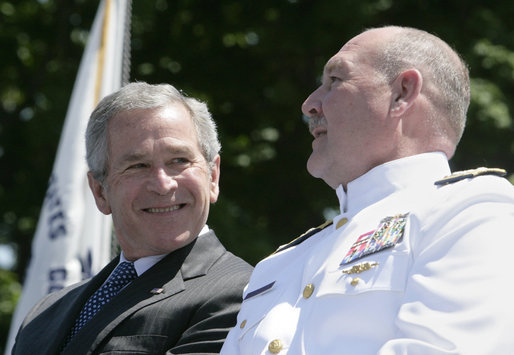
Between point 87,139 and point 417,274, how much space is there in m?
1.83

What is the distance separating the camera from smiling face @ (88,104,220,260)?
3416mm

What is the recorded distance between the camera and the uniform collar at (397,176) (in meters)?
2.57

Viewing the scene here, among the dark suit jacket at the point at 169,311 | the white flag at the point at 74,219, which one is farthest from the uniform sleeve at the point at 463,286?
the white flag at the point at 74,219

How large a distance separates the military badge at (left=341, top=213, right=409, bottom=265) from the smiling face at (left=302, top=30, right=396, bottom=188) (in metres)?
0.24

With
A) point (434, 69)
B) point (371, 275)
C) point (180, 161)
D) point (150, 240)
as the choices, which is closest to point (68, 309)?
point (150, 240)

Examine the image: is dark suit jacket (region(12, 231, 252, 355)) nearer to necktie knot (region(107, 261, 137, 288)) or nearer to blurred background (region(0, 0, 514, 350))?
necktie knot (region(107, 261, 137, 288))

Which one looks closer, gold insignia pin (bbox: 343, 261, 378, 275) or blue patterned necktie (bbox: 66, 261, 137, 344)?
gold insignia pin (bbox: 343, 261, 378, 275)

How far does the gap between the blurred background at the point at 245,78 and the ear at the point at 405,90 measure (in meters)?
5.76

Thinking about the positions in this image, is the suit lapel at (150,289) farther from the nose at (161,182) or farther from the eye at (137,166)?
the eye at (137,166)

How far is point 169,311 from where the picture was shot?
3139 mm

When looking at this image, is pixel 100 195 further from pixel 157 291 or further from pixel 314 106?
pixel 314 106

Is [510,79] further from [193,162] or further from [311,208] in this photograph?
[193,162]

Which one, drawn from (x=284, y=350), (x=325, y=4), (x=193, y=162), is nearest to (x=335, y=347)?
(x=284, y=350)

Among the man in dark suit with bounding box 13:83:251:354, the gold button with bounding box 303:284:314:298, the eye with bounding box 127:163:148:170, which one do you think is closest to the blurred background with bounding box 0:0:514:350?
the man in dark suit with bounding box 13:83:251:354
